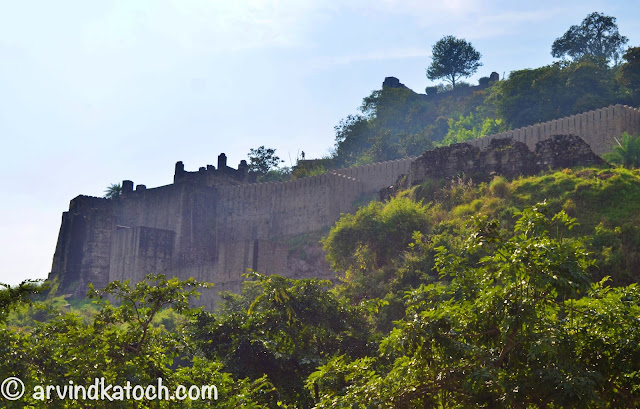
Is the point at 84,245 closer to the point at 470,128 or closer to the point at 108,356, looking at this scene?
the point at 470,128

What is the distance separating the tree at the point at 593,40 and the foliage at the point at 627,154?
102ft

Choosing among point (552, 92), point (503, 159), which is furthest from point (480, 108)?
point (503, 159)

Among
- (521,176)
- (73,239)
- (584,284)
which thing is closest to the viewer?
(584,284)

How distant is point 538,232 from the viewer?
847 cm

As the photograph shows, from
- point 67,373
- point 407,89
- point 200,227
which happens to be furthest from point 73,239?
point 67,373

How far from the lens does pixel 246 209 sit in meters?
36.9

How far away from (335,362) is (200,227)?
94.5 ft

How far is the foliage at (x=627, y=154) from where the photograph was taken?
23938 millimetres

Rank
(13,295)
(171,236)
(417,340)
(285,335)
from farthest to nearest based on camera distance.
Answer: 1. (171,236)
2. (285,335)
3. (13,295)
4. (417,340)

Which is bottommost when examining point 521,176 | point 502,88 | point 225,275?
point 225,275

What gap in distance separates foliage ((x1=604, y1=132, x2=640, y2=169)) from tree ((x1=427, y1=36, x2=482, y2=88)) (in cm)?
4017

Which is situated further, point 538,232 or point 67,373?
point 67,373

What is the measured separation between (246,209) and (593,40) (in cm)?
2898

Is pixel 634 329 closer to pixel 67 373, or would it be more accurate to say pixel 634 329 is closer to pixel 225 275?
pixel 67 373
